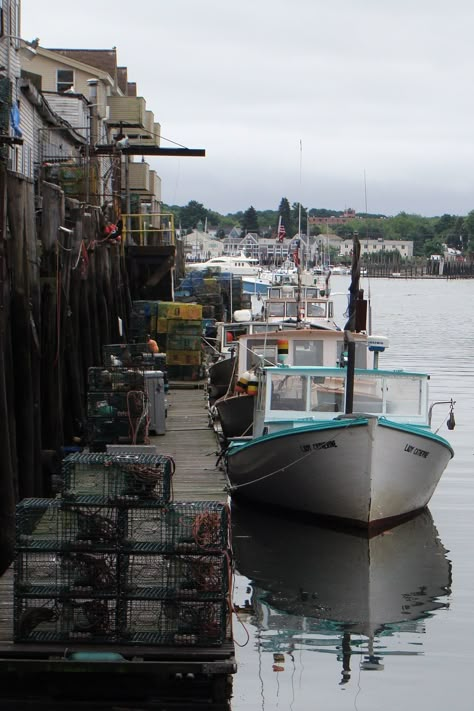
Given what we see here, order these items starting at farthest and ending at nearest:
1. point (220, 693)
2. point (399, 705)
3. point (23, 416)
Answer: point (23, 416) → point (399, 705) → point (220, 693)

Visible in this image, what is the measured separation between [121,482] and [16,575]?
3.80ft

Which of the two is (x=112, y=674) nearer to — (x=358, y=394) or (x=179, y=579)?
(x=179, y=579)

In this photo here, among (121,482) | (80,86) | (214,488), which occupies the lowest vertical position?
(214,488)

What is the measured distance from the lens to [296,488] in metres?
18.3

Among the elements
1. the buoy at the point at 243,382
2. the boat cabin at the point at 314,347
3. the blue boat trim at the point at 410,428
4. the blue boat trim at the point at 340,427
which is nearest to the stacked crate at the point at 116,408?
the blue boat trim at the point at 340,427

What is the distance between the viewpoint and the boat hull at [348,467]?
1712cm

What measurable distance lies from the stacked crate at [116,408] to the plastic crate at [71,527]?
708cm

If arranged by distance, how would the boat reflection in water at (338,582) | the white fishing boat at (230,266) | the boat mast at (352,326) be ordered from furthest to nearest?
1. the white fishing boat at (230,266)
2. the boat mast at (352,326)
3. the boat reflection in water at (338,582)

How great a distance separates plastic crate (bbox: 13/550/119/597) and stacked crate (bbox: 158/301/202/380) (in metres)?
17.5

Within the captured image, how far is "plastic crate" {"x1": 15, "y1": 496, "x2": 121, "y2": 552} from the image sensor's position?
10.3 meters

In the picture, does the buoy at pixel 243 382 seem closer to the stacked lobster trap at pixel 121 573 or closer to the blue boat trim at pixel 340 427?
the blue boat trim at pixel 340 427

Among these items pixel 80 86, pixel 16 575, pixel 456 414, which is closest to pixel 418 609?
pixel 16 575

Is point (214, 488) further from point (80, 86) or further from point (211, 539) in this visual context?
point (80, 86)

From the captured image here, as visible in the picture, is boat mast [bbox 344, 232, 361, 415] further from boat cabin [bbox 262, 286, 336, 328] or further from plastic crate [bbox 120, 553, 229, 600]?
boat cabin [bbox 262, 286, 336, 328]
